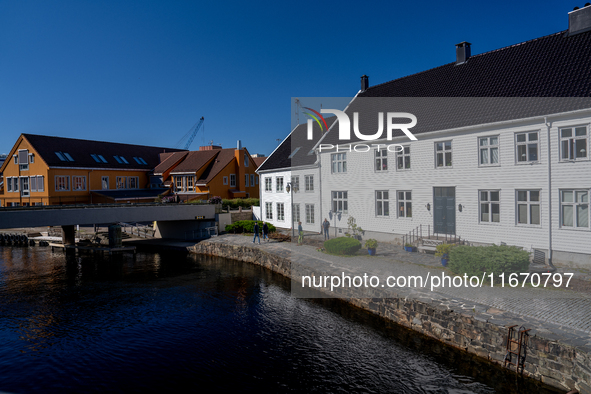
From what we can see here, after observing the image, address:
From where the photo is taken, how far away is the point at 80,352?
14445mm

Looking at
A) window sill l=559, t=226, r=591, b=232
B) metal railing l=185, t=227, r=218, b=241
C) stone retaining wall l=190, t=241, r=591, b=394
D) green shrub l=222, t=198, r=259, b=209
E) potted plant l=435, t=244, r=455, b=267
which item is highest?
green shrub l=222, t=198, r=259, b=209

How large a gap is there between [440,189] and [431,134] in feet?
11.3

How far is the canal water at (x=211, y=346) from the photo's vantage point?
39.0 feet

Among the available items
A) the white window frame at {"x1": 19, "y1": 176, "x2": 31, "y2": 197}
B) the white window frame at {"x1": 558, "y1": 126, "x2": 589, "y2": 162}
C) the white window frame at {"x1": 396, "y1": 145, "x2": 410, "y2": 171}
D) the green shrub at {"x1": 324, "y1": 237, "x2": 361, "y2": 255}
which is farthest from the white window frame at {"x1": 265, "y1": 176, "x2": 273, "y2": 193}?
the white window frame at {"x1": 19, "y1": 176, "x2": 31, "y2": 197}

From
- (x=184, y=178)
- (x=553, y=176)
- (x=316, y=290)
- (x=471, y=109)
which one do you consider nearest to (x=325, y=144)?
(x=471, y=109)

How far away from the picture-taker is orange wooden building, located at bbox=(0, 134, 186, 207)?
43562 mm

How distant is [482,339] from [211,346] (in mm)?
9827

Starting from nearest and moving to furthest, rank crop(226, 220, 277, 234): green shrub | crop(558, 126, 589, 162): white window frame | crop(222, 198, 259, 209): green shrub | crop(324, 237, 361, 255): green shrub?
crop(558, 126, 589, 162): white window frame, crop(324, 237, 361, 255): green shrub, crop(226, 220, 277, 234): green shrub, crop(222, 198, 259, 209): green shrub

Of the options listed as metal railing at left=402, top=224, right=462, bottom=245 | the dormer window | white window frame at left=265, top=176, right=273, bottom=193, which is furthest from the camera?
the dormer window

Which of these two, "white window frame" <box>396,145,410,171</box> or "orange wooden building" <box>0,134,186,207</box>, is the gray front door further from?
"orange wooden building" <box>0,134,186,207</box>

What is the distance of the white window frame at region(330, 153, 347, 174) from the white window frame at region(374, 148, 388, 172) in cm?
323

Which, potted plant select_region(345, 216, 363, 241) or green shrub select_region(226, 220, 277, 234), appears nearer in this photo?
potted plant select_region(345, 216, 363, 241)

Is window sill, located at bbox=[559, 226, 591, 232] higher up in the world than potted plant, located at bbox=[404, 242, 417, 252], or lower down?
higher up

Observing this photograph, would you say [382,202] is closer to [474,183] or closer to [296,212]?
[474,183]
